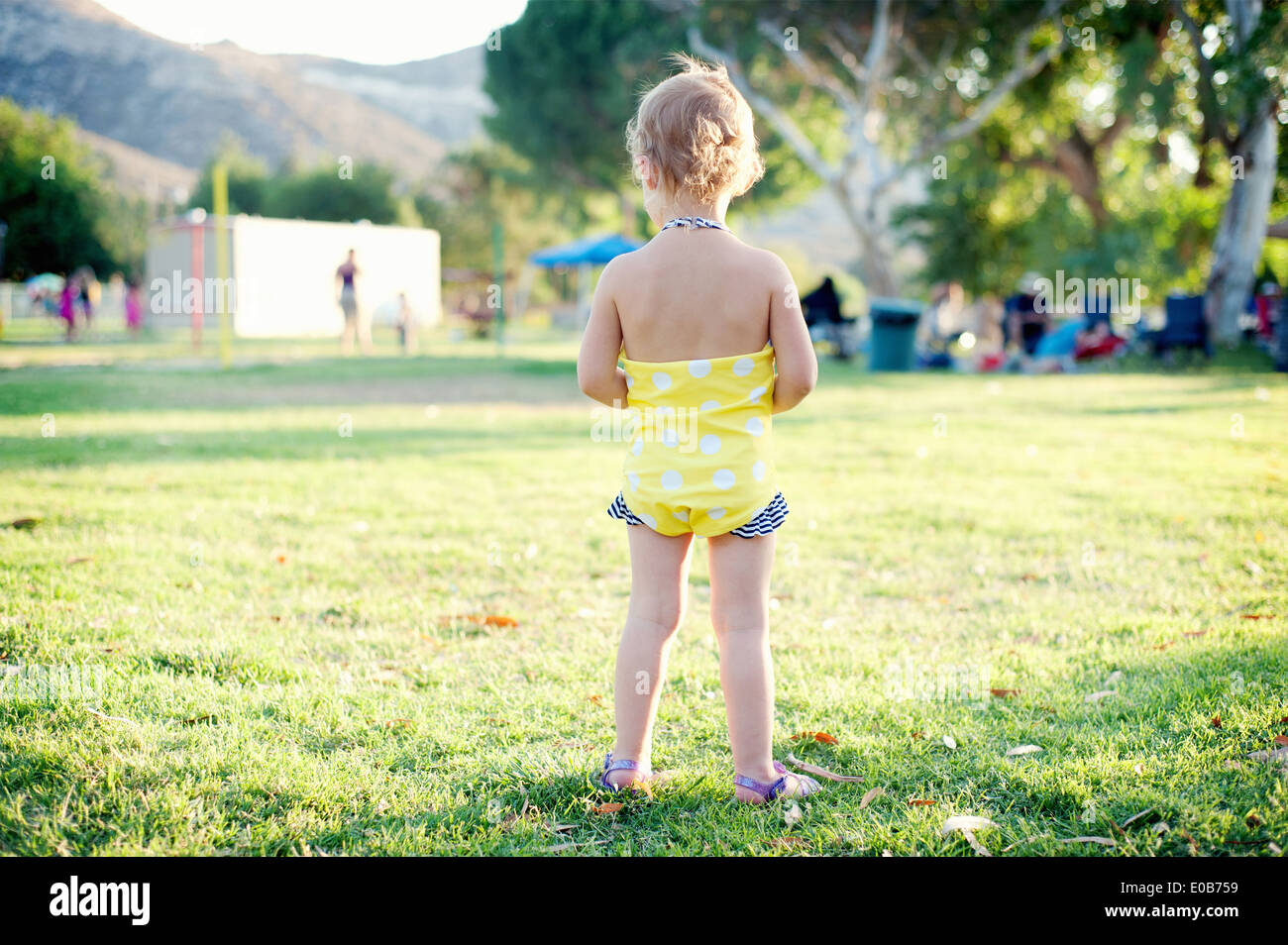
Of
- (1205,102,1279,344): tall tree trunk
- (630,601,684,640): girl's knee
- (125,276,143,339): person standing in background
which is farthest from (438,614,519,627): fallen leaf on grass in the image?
(125,276,143,339): person standing in background

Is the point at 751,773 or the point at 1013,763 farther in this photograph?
the point at 1013,763

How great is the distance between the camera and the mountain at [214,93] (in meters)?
9.73

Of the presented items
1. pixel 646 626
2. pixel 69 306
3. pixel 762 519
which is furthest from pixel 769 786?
pixel 69 306

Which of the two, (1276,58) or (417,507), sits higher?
(1276,58)

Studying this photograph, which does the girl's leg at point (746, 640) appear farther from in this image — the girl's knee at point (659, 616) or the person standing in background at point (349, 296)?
the person standing in background at point (349, 296)

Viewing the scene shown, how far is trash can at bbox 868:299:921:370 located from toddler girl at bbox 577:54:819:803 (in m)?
15.9

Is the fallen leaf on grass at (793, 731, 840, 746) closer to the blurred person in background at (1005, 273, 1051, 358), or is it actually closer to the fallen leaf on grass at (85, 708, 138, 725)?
the fallen leaf on grass at (85, 708, 138, 725)

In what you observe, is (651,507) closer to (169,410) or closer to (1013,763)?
(1013,763)

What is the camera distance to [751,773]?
93.5 inches

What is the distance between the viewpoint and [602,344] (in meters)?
2.34
